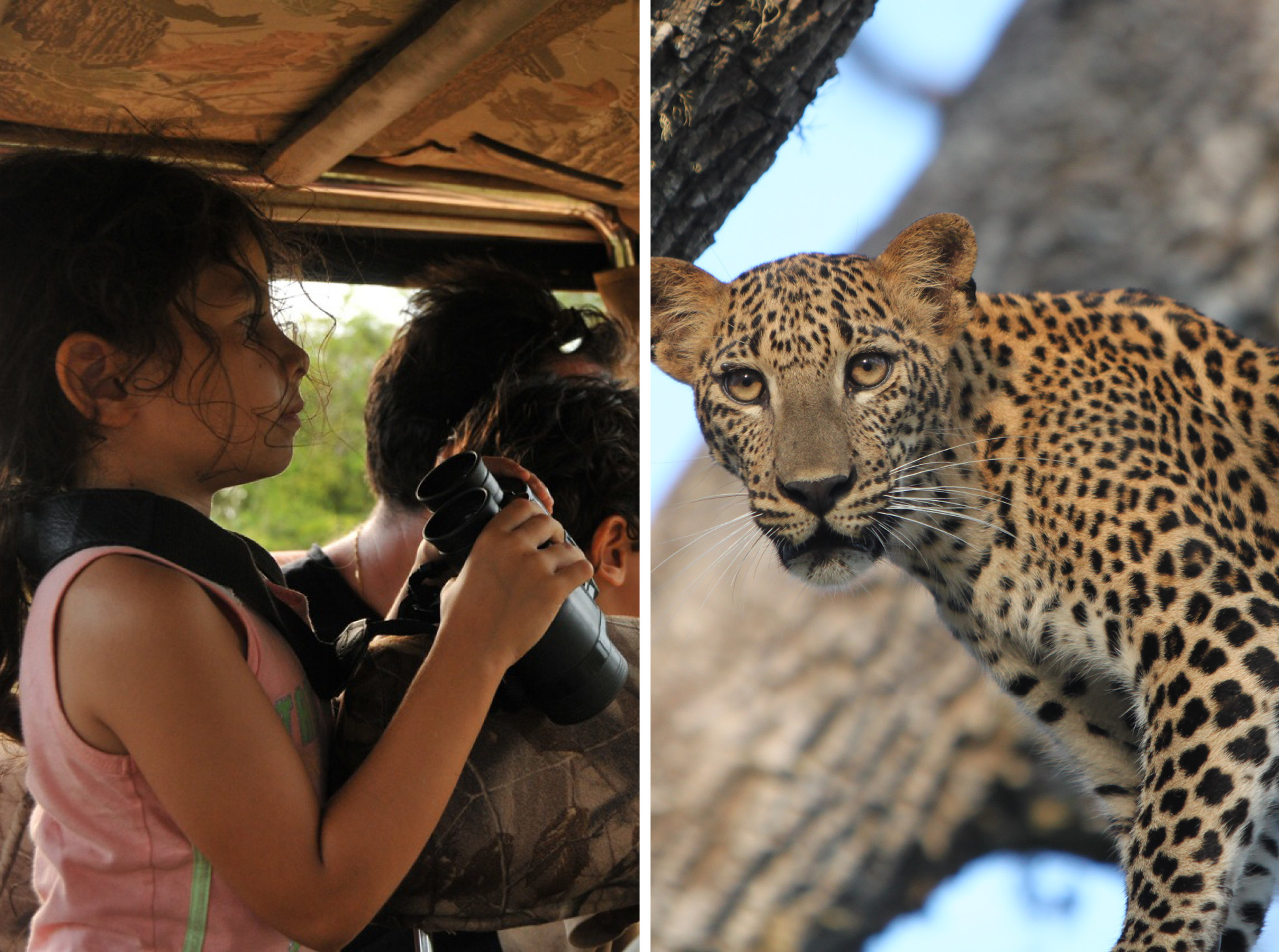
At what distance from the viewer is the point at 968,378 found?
1083 millimetres

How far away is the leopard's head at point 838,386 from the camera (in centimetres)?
109

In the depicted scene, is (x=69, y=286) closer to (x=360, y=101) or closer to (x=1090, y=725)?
(x=360, y=101)

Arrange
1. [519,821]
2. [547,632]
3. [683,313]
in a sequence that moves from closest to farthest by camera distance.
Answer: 1. [519,821]
2. [547,632]
3. [683,313]

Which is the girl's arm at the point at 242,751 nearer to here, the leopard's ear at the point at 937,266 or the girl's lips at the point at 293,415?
the girl's lips at the point at 293,415

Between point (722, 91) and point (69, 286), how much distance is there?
2.07 feet

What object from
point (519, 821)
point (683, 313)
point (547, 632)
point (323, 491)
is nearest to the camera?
point (519, 821)

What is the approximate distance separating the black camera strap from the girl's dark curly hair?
10 centimetres

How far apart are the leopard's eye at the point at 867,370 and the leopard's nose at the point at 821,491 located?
0.27ft

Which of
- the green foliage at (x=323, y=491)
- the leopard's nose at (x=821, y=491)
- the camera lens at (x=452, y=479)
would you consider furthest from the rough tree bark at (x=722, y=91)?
the green foliage at (x=323, y=491)

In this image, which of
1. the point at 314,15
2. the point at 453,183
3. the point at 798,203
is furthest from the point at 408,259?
the point at 798,203

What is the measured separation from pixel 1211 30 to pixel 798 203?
364mm

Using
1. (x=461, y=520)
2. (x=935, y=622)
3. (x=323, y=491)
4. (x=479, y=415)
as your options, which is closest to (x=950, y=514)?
(x=935, y=622)

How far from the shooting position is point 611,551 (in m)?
1.37

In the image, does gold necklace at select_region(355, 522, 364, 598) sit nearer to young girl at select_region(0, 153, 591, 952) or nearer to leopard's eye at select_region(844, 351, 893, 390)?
young girl at select_region(0, 153, 591, 952)
